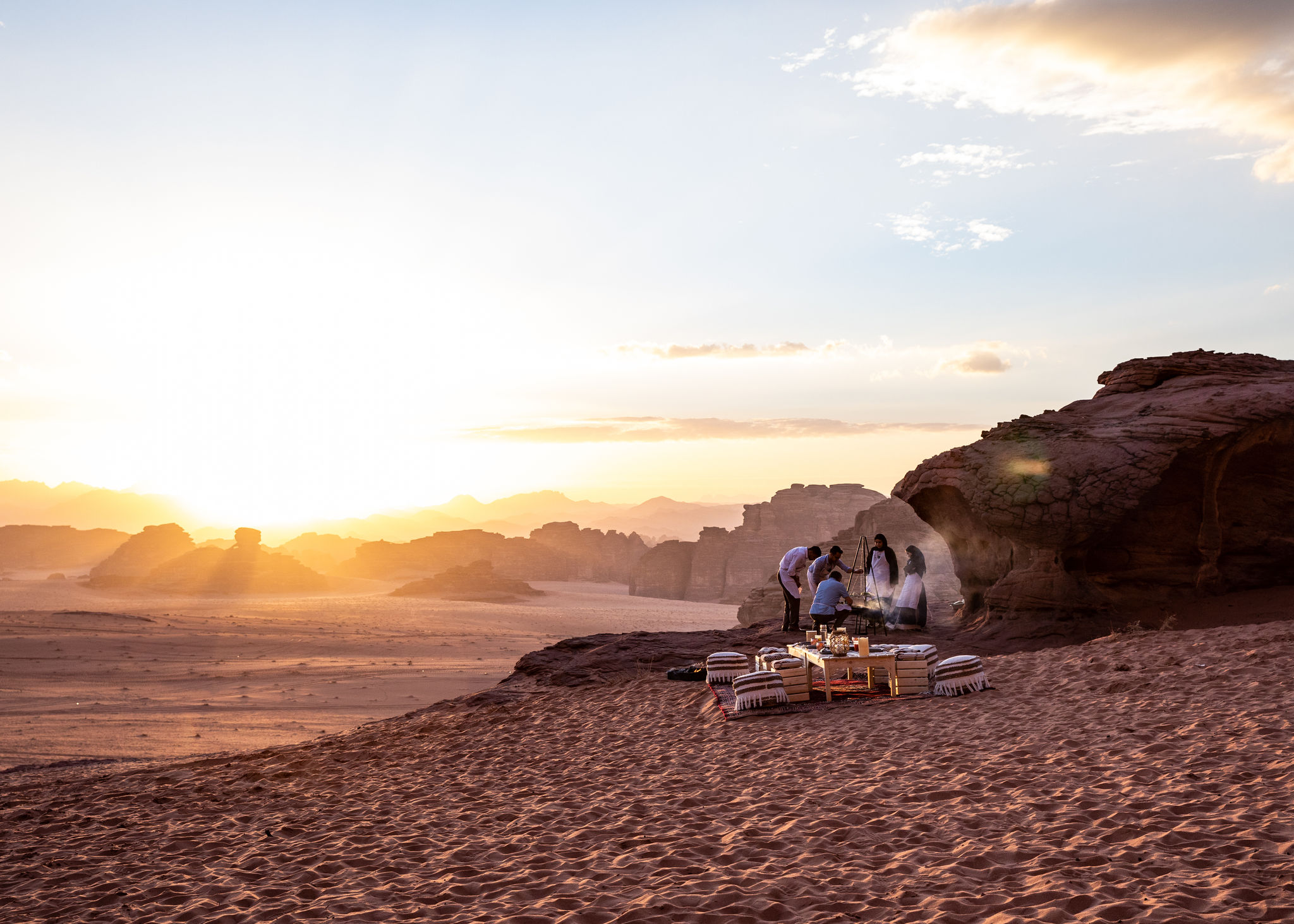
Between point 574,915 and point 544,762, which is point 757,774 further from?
point 574,915

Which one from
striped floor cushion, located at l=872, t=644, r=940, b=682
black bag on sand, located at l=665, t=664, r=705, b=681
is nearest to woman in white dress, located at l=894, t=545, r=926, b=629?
black bag on sand, located at l=665, t=664, r=705, b=681

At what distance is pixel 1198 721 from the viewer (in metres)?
8.11

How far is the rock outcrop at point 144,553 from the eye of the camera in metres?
62.3

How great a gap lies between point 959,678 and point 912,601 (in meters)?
6.36

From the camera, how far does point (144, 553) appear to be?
213 feet

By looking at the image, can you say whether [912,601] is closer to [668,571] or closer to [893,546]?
[893,546]

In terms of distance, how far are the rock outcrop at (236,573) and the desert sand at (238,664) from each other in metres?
5.94

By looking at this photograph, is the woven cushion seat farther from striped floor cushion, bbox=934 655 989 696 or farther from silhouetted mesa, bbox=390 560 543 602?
silhouetted mesa, bbox=390 560 543 602

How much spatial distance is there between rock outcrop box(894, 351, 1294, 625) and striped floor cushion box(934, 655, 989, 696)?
18.2ft

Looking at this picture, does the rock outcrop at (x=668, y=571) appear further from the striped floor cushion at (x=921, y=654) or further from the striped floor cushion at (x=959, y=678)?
the striped floor cushion at (x=959, y=678)

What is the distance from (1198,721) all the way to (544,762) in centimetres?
664

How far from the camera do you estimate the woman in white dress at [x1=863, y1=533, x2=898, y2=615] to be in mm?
16766

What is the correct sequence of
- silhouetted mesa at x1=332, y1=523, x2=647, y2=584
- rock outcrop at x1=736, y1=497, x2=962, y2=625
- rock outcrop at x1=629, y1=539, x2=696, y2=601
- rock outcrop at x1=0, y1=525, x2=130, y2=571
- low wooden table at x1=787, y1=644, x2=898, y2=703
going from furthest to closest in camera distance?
1. rock outcrop at x1=0, y1=525, x2=130, y2=571
2. silhouetted mesa at x1=332, y1=523, x2=647, y2=584
3. rock outcrop at x1=629, y1=539, x2=696, y2=601
4. rock outcrop at x1=736, y1=497, x2=962, y2=625
5. low wooden table at x1=787, y1=644, x2=898, y2=703

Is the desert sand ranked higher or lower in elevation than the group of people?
lower
